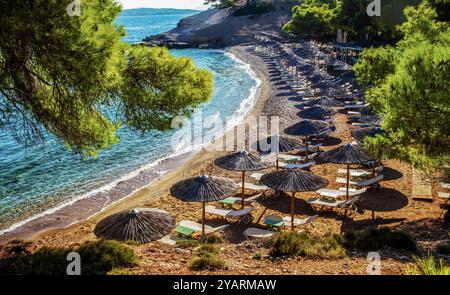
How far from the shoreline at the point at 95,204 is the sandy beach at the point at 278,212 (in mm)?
156

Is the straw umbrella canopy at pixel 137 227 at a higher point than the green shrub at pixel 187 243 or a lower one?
higher

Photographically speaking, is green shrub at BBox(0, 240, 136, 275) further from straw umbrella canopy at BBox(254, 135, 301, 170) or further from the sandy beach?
straw umbrella canopy at BBox(254, 135, 301, 170)

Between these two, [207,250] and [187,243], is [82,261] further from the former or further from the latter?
[187,243]

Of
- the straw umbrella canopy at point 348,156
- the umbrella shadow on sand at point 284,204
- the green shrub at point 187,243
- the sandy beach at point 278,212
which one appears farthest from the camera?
the umbrella shadow on sand at point 284,204

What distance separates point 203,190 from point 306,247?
382cm

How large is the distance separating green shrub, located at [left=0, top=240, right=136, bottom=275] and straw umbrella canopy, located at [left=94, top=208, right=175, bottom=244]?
14.1 inches

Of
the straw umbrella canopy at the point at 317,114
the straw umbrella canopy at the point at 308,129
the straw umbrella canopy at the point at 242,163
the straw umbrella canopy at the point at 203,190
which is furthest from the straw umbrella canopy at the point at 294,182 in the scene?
the straw umbrella canopy at the point at 317,114

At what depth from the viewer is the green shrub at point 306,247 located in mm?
10305

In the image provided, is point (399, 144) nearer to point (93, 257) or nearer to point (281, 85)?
point (93, 257)

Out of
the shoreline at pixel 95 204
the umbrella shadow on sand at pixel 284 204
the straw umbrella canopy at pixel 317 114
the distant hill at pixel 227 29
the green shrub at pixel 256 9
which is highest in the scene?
the green shrub at pixel 256 9

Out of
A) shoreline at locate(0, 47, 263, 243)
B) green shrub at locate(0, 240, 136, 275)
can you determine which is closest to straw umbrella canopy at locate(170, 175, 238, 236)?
green shrub at locate(0, 240, 136, 275)

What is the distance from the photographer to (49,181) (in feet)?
71.2

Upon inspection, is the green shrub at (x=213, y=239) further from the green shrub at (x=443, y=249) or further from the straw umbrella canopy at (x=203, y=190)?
the green shrub at (x=443, y=249)
